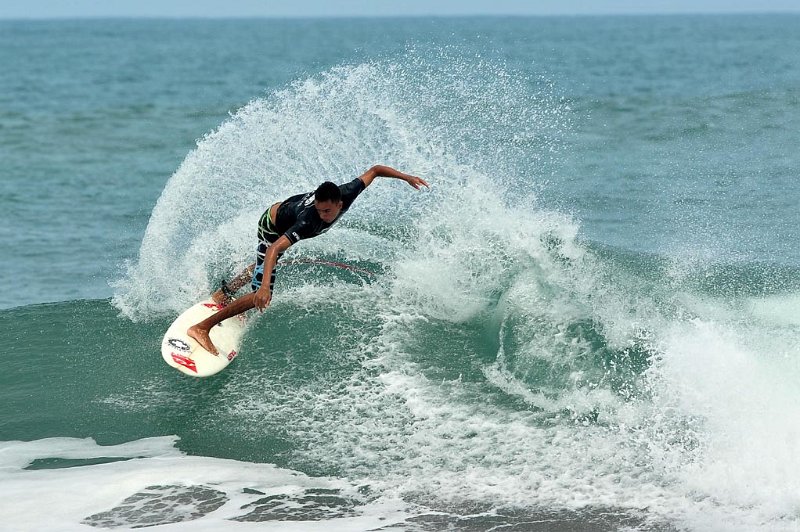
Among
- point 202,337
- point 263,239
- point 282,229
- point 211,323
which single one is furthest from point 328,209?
point 202,337

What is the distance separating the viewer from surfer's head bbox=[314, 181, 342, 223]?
7170mm

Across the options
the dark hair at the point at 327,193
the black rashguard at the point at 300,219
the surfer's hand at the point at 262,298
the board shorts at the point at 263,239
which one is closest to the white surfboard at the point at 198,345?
the board shorts at the point at 263,239

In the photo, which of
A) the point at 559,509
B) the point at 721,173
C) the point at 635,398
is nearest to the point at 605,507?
the point at 559,509

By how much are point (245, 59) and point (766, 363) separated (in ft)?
188

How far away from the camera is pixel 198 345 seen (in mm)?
8016

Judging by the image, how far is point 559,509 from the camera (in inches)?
232

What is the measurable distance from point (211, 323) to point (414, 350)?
1.78 metres

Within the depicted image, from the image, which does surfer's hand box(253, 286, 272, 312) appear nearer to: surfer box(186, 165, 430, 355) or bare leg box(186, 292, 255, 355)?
surfer box(186, 165, 430, 355)

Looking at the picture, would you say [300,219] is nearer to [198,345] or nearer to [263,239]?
[263,239]

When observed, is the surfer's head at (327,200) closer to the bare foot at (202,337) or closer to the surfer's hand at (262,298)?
the surfer's hand at (262,298)

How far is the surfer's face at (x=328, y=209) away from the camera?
7242 millimetres

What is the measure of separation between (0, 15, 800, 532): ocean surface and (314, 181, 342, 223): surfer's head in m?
1.44

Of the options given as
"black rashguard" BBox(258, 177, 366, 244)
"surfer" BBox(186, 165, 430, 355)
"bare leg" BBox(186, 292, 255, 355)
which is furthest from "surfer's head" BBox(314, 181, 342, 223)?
"bare leg" BBox(186, 292, 255, 355)

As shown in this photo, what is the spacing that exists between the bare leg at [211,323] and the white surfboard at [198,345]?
0.05 meters
